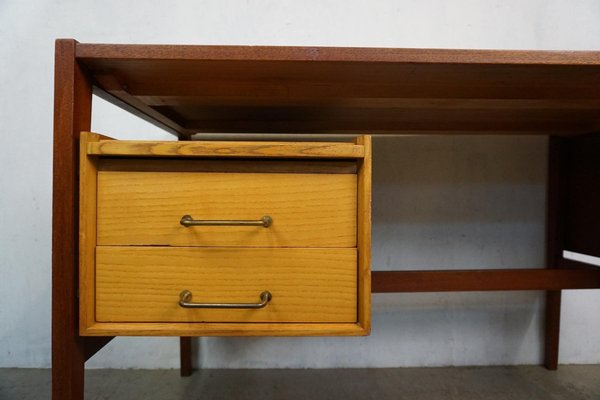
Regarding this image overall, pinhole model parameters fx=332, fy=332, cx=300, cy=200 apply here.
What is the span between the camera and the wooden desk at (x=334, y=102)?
52 cm

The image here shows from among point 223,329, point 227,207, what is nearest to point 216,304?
point 223,329

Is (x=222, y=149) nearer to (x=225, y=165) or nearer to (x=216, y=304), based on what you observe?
(x=225, y=165)

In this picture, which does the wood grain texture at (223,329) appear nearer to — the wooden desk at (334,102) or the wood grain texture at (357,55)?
the wooden desk at (334,102)

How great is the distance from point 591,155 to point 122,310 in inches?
53.0

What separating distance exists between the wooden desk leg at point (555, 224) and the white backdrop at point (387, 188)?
6 cm

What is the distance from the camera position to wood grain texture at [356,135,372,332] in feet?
1.74

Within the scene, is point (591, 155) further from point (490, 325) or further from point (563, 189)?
point (490, 325)

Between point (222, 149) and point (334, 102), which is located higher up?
point (334, 102)

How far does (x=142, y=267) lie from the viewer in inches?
21.2

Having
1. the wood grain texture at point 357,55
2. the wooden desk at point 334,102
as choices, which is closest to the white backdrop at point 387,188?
the wooden desk at point 334,102

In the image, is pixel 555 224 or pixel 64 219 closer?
pixel 64 219

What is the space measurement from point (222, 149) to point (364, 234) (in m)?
0.26

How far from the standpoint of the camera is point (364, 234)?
54 cm

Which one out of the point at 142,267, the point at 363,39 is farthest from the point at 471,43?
the point at 142,267
